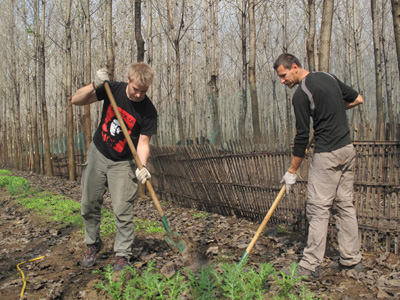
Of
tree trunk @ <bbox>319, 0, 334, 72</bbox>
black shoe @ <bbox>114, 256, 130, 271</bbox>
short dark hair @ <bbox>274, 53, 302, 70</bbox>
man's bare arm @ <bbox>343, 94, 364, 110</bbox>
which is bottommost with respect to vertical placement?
black shoe @ <bbox>114, 256, 130, 271</bbox>

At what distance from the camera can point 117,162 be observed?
3.52m

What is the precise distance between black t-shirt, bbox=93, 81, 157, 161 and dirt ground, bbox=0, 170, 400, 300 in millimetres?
1157

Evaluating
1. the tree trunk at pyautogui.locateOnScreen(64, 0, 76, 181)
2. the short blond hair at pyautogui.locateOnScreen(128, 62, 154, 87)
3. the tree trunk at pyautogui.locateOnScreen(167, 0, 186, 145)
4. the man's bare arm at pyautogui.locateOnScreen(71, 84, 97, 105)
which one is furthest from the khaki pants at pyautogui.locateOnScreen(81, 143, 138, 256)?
the tree trunk at pyautogui.locateOnScreen(64, 0, 76, 181)

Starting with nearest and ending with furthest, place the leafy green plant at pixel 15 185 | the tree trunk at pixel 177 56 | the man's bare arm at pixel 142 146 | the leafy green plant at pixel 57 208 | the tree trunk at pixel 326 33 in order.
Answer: the man's bare arm at pixel 142 146, the tree trunk at pixel 326 33, the leafy green plant at pixel 57 208, the leafy green plant at pixel 15 185, the tree trunk at pixel 177 56

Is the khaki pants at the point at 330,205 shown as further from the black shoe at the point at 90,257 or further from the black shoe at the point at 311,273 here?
the black shoe at the point at 90,257

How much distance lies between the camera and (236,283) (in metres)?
2.38

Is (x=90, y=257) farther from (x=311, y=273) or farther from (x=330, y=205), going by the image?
(x=330, y=205)

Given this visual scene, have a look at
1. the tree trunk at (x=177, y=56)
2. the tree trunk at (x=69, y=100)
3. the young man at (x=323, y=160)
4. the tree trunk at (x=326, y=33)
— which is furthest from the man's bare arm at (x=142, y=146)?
the tree trunk at (x=69, y=100)

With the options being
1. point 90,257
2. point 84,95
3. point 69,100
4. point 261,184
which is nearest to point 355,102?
point 261,184

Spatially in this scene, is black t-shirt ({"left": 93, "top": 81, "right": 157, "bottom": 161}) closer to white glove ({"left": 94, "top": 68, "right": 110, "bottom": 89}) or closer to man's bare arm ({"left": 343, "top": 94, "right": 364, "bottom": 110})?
white glove ({"left": 94, "top": 68, "right": 110, "bottom": 89})

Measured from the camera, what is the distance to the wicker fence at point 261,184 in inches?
144

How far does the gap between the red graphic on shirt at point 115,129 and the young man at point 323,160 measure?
1495 millimetres

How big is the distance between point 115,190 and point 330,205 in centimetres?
202

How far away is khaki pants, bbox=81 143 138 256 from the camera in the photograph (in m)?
3.46
